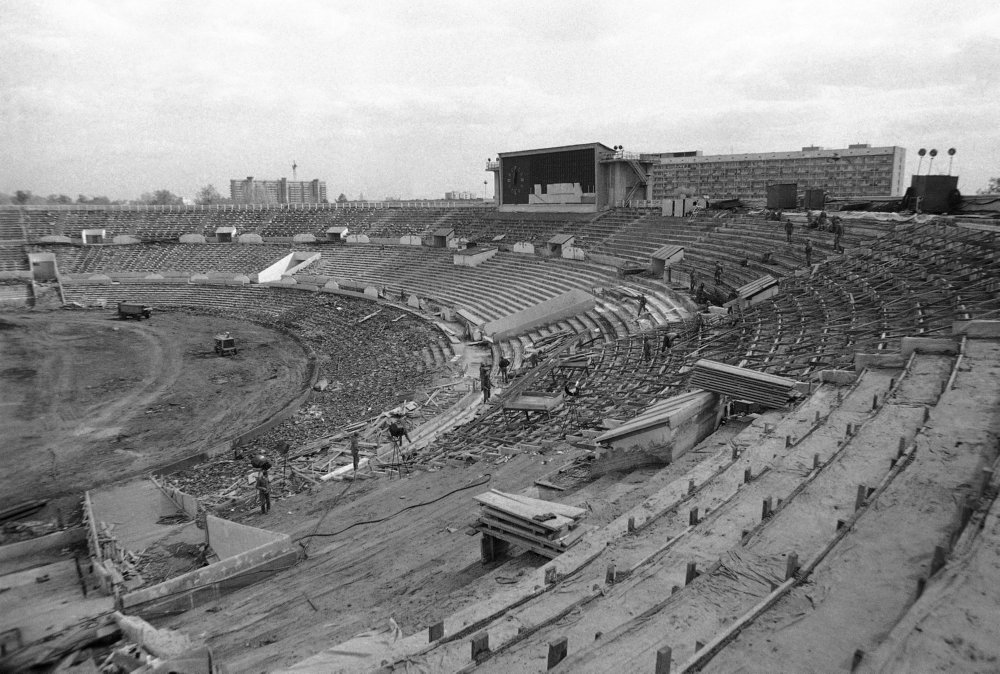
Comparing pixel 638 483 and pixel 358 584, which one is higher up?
pixel 638 483

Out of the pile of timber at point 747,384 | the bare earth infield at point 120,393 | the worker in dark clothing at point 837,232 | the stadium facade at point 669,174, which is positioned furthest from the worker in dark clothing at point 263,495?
the stadium facade at point 669,174

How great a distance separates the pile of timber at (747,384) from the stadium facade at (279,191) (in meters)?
109

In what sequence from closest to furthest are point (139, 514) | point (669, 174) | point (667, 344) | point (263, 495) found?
point (263, 495) < point (139, 514) < point (667, 344) < point (669, 174)

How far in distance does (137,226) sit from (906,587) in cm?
5367

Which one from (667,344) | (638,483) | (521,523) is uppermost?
(667,344)

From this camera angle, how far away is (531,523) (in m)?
6.70

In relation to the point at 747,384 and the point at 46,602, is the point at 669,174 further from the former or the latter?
the point at 46,602

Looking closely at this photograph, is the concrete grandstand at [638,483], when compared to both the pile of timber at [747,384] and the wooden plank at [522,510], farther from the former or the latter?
the wooden plank at [522,510]

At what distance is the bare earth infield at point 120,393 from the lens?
14422 millimetres

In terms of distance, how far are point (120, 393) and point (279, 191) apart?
105207 mm

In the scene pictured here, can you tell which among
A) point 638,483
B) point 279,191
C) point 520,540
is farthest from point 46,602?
point 279,191

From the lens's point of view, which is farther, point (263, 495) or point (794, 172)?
point (794, 172)

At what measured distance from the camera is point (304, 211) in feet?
165

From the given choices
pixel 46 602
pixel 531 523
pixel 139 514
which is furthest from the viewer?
pixel 139 514
